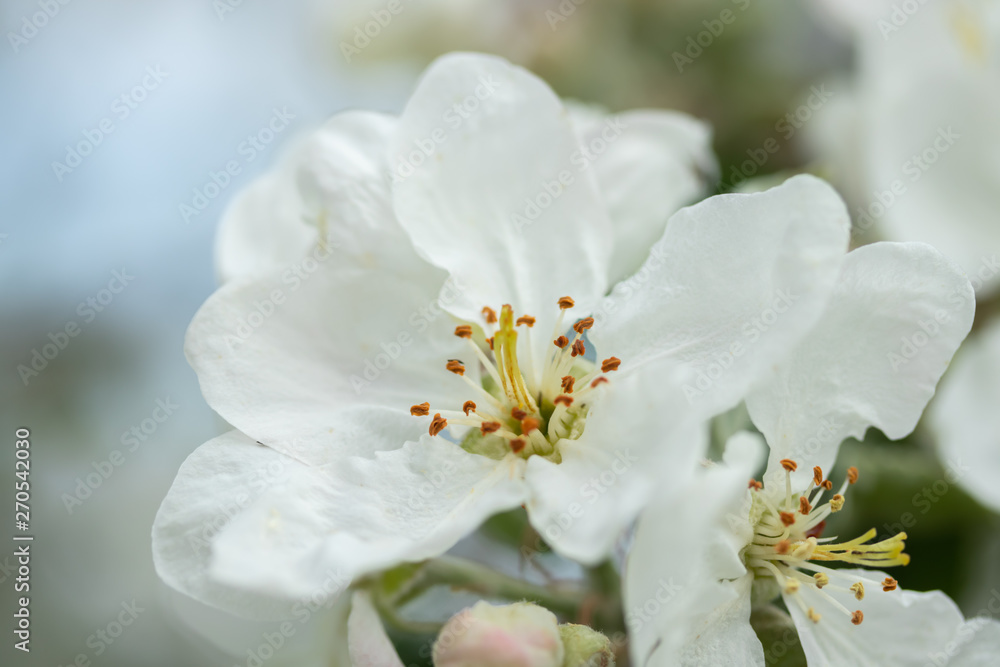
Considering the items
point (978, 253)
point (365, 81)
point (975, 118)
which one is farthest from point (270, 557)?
point (365, 81)

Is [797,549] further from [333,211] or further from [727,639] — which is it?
[333,211]

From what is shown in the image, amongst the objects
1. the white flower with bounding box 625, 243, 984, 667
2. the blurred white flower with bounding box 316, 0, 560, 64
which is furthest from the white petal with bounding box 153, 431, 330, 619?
the blurred white flower with bounding box 316, 0, 560, 64

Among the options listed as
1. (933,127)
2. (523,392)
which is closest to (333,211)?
(523,392)

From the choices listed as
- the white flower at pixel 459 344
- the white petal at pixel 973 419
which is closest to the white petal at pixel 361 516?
the white flower at pixel 459 344

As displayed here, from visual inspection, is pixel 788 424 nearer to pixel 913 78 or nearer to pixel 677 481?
pixel 677 481

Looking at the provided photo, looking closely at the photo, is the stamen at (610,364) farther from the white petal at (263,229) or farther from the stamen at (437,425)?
the white petal at (263,229)
